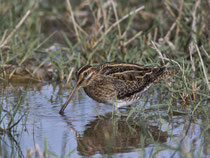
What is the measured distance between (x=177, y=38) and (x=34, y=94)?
2.52 m

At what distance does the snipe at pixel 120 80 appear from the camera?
19.3 feet

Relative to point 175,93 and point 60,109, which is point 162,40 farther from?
point 60,109

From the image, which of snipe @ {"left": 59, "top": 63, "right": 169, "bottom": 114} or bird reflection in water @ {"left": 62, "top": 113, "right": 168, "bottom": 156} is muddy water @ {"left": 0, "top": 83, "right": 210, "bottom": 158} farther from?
snipe @ {"left": 59, "top": 63, "right": 169, "bottom": 114}

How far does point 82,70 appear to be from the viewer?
19.1 ft

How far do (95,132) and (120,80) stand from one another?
45.1 inches

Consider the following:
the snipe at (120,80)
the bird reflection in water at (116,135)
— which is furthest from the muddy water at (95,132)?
the snipe at (120,80)

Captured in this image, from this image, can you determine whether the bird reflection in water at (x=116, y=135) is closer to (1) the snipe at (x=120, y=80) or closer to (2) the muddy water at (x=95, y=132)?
(2) the muddy water at (x=95, y=132)

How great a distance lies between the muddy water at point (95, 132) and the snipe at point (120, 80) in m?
0.18

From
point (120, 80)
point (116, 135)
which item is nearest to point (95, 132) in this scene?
point (116, 135)

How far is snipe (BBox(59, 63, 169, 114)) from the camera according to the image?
19.3 feet

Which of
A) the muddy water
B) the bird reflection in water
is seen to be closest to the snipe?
the muddy water

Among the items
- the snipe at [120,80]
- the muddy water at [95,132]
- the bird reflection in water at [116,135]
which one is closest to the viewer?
the muddy water at [95,132]

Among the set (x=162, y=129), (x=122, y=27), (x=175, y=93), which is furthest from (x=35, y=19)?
(x=162, y=129)

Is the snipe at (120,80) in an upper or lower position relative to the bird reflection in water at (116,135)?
upper
